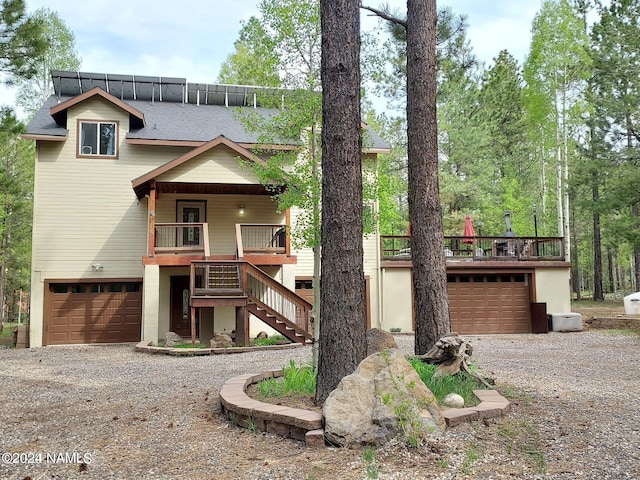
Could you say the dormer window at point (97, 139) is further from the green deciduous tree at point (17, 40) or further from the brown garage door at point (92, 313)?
the brown garage door at point (92, 313)

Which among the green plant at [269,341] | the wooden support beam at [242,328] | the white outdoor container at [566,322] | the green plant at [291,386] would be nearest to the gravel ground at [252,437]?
Result: the green plant at [291,386]

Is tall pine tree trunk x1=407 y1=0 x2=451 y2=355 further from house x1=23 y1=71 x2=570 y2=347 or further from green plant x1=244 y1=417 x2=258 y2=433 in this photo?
house x1=23 y1=71 x2=570 y2=347

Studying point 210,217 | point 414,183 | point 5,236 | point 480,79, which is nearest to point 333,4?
point 414,183

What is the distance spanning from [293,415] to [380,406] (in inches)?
30.5

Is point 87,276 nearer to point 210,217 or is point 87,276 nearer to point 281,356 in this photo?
point 210,217

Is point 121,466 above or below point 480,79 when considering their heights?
below

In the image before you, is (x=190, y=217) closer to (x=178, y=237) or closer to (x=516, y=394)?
(x=178, y=237)

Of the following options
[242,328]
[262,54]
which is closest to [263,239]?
[242,328]

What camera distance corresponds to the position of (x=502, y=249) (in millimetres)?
18953

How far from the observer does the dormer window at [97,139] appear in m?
16.2

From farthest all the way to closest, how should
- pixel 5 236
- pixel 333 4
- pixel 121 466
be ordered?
pixel 5 236 < pixel 333 4 < pixel 121 466

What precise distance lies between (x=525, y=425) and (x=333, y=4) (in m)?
4.45

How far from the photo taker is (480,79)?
94.8ft

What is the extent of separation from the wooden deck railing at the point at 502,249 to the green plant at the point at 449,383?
38.7 feet
